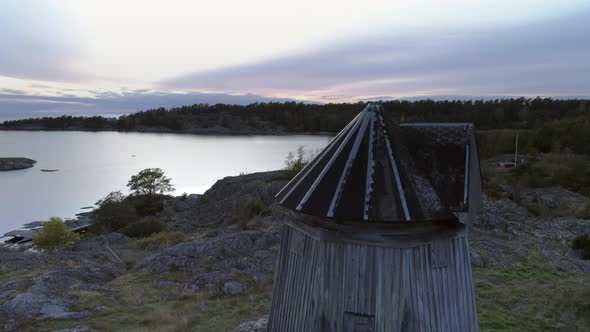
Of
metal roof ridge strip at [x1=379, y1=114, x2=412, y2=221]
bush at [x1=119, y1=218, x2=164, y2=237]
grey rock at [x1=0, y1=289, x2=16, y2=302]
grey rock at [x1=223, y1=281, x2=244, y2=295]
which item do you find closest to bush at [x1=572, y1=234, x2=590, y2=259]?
grey rock at [x1=223, y1=281, x2=244, y2=295]

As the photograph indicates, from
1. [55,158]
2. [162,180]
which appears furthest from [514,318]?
[55,158]

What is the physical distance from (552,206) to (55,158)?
71417 millimetres

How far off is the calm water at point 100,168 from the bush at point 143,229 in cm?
1700

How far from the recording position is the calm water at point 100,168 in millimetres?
40531

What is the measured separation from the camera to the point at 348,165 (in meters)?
4.25

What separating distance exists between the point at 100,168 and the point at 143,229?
1622 inches

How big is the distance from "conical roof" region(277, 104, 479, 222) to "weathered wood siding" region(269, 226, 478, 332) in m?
0.40

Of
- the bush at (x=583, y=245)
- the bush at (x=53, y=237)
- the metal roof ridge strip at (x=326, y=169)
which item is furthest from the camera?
the bush at (x=53, y=237)

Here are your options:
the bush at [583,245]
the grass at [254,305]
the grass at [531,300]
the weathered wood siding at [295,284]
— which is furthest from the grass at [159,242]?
the bush at [583,245]

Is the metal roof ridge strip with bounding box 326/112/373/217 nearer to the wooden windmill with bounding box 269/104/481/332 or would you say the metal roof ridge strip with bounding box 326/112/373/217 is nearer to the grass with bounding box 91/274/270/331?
the wooden windmill with bounding box 269/104/481/332

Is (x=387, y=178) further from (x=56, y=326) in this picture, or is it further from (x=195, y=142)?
(x=195, y=142)

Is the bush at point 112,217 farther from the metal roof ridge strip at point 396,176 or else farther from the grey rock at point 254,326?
the metal roof ridge strip at point 396,176

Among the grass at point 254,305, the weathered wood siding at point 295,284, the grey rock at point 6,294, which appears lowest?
the grass at point 254,305

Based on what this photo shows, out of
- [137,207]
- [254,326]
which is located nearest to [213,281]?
[254,326]
